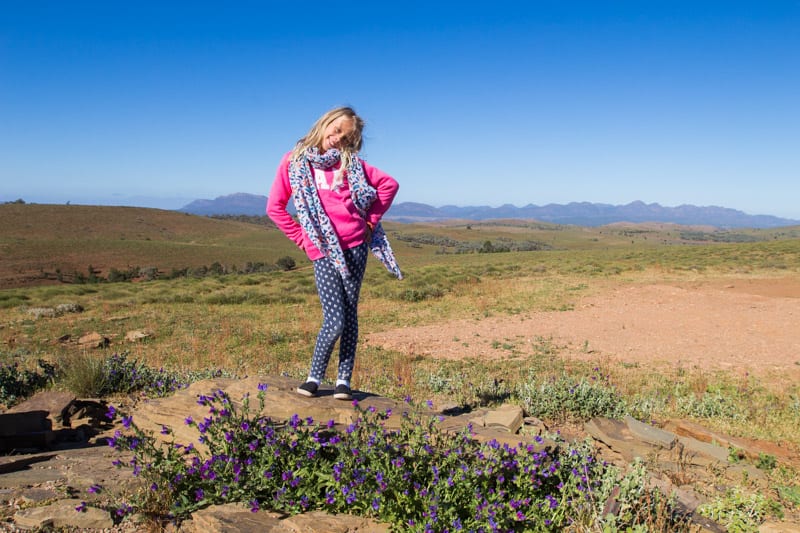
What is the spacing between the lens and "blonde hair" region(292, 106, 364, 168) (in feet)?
13.1

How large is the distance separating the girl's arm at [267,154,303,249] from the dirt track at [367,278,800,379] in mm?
6123

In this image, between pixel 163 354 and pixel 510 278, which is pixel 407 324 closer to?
pixel 163 354

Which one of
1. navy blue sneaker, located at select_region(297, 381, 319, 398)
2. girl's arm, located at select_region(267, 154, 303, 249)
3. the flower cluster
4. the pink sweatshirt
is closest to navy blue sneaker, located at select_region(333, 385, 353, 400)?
navy blue sneaker, located at select_region(297, 381, 319, 398)

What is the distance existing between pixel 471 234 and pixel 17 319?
83863mm

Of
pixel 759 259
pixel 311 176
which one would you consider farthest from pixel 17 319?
pixel 759 259

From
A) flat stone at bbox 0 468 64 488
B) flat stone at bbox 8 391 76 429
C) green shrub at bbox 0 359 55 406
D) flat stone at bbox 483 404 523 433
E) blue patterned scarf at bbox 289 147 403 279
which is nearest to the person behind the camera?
flat stone at bbox 0 468 64 488

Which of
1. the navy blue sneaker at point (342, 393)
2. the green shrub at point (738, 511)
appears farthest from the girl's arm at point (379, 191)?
the green shrub at point (738, 511)

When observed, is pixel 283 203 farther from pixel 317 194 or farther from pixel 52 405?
pixel 52 405

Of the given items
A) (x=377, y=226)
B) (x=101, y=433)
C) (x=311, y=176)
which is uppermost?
(x=311, y=176)

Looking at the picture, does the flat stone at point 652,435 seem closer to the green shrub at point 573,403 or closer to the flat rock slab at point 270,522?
the green shrub at point 573,403

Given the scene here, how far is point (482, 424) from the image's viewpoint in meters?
4.56

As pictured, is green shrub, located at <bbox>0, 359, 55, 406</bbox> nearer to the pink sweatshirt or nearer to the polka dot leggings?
the polka dot leggings

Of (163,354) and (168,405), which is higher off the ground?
(168,405)

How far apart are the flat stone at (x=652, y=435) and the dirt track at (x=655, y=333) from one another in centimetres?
484
